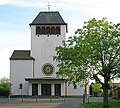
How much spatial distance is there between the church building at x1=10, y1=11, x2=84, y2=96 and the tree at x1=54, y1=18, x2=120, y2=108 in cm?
4961

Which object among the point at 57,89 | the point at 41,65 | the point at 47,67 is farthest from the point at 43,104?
the point at 41,65

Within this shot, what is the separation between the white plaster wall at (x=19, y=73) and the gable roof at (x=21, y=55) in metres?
0.70

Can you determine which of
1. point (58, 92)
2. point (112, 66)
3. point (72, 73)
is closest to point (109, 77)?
Result: point (112, 66)

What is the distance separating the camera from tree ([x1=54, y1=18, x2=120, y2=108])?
3345 centimetres

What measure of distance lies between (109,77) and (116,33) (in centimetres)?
404

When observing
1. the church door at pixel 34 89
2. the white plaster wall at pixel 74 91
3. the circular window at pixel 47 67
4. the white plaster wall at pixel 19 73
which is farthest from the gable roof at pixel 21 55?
the white plaster wall at pixel 74 91

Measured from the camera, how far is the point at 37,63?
286 ft

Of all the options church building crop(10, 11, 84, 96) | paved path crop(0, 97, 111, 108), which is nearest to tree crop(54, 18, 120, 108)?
paved path crop(0, 97, 111, 108)

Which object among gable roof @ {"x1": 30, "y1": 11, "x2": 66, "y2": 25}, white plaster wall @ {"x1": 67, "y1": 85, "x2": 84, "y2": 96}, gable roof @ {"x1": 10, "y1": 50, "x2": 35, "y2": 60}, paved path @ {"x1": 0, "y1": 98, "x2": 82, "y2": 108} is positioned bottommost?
paved path @ {"x1": 0, "y1": 98, "x2": 82, "y2": 108}

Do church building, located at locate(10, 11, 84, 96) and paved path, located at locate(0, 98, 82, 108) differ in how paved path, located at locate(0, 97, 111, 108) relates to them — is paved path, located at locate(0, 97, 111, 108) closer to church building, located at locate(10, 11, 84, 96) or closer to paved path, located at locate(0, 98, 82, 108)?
paved path, located at locate(0, 98, 82, 108)

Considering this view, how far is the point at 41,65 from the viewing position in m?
87.1

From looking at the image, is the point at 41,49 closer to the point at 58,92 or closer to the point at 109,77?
A: the point at 58,92

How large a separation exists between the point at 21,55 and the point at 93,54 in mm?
55391

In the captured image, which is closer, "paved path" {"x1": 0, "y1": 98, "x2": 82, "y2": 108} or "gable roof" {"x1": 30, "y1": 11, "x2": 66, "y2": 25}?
"paved path" {"x1": 0, "y1": 98, "x2": 82, "y2": 108}
